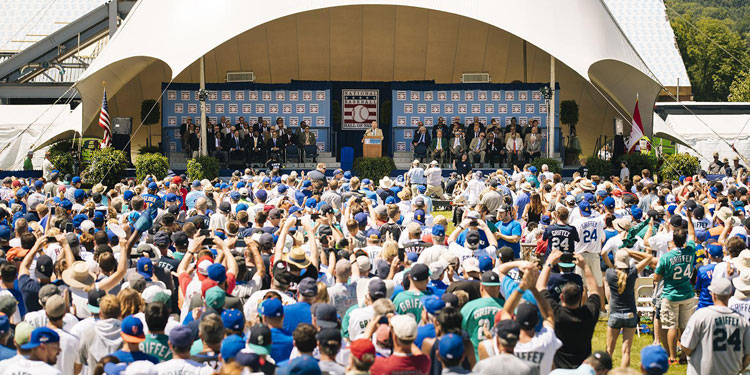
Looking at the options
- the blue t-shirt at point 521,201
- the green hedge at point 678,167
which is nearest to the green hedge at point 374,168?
the green hedge at point 678,167

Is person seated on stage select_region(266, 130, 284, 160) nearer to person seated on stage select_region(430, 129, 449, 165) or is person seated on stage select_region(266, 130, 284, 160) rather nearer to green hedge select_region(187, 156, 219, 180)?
green hedge select_region(187, 156, 219, 180)

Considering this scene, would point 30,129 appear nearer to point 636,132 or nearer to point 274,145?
point 274,145

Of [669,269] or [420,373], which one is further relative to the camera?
[669,269]

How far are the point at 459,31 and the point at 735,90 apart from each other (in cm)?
3465

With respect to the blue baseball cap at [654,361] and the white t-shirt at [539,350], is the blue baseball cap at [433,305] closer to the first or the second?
the white t-shirt at [539,350]

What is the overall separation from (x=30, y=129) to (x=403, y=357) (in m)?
27.8

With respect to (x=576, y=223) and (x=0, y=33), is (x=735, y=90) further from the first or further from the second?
(x=576, y=223)

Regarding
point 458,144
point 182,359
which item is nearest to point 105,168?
point 458,144

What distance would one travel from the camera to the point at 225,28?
23.5 metres

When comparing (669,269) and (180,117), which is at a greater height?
(180,117)

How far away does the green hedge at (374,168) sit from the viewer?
24047 mm

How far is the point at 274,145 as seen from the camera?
2508cm

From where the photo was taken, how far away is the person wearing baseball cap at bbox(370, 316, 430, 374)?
5.50 m

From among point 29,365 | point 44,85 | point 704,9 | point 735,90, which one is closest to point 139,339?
point 29,365
